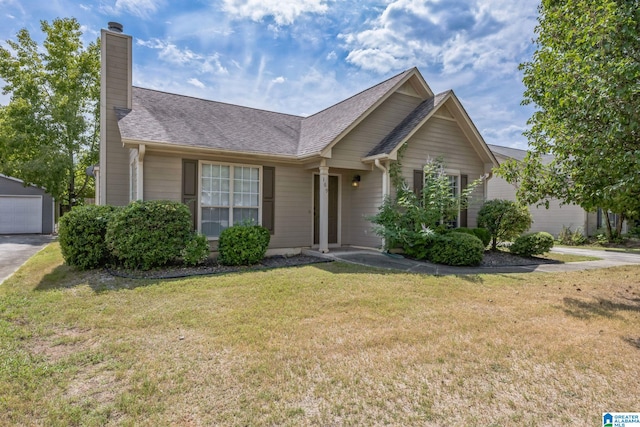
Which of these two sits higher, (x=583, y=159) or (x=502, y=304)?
(x=583, y=159)

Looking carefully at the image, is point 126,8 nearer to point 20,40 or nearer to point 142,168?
point 142,168

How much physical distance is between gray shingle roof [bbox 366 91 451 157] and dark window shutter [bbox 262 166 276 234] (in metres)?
2.95

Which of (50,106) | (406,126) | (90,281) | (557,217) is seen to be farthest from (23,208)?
(557,217)

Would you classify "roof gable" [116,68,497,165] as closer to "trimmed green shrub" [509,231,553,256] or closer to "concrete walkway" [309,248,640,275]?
"concrete walkway" [309,248,640,275]

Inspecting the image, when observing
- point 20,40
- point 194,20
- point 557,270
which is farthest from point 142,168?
point 20,40

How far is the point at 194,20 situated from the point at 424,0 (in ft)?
20.3

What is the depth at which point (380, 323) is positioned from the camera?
172 inches

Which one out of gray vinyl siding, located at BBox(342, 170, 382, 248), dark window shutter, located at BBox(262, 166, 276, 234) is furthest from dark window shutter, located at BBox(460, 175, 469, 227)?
dark window shutter, located at BBox(262, 166, 276, 234)

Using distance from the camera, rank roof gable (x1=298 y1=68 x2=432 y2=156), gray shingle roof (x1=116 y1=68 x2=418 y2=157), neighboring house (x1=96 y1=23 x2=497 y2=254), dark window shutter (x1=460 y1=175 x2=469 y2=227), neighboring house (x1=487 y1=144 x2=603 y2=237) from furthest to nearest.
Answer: neighboring house (x1=487 y1=144 x2=603 y2=237), dark window shutter (x1=460 y1=175 x2=469 y2=227), roof gable (x1=298 y1=68 x2=432 y2=156), neighboring house (x1=96 y1=23 x2=497 y2=254), gray shingle roof (x1=116 y1=68 x2=418 y2=157)

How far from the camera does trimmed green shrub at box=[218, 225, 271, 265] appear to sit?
8070mm

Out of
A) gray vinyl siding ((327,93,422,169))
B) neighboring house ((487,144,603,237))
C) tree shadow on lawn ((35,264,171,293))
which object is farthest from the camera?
neighboring house ((487,144,603,237))

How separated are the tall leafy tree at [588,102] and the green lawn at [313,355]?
6.62 ft

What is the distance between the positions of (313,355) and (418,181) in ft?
27.1

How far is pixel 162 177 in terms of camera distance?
28.4 ft
